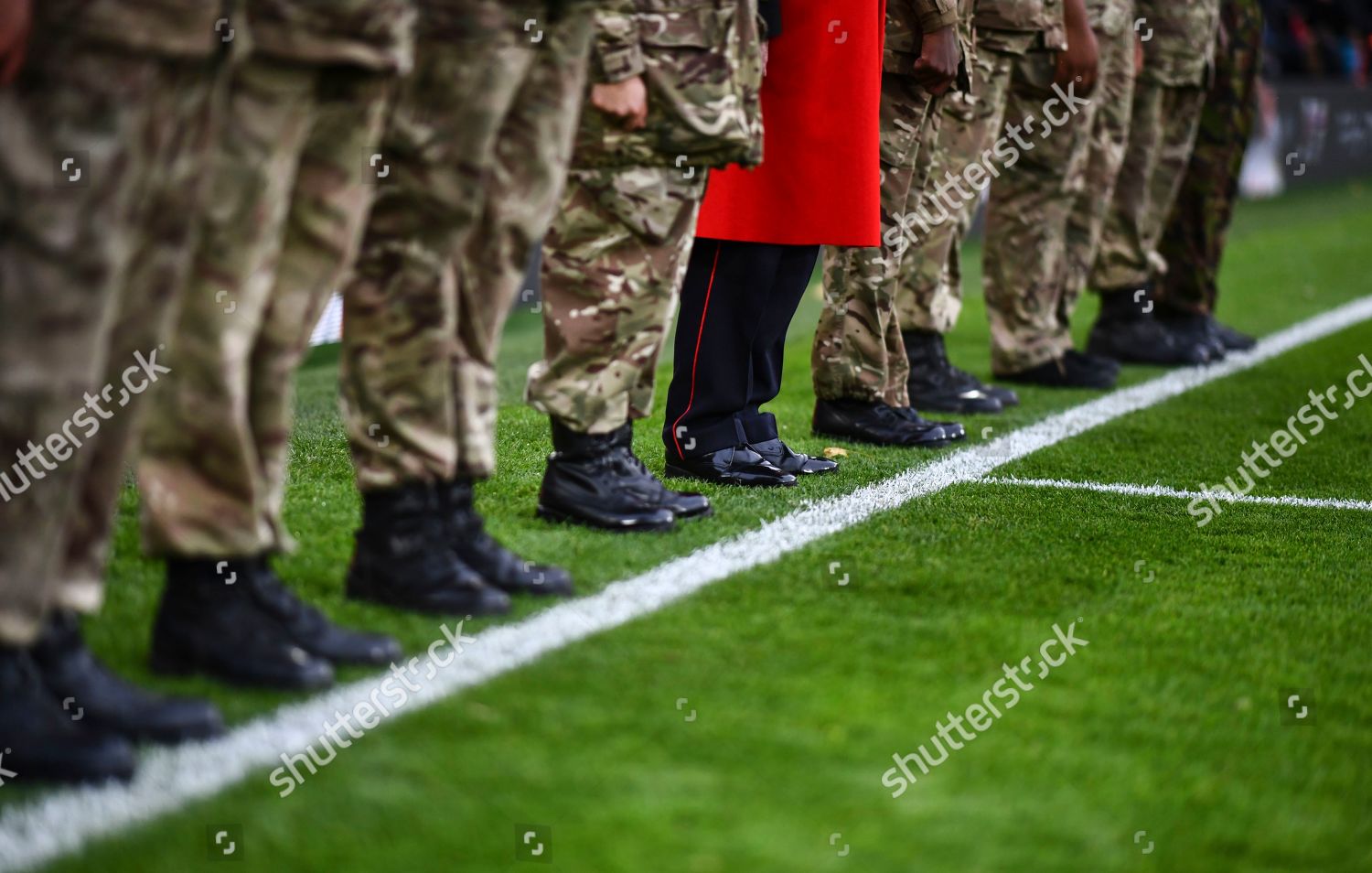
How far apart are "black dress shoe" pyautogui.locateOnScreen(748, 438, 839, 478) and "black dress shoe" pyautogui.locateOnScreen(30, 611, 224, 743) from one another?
2.13 metres

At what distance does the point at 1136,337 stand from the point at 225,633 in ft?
16.6

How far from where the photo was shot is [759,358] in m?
4.20

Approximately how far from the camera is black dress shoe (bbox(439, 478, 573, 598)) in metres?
2.96

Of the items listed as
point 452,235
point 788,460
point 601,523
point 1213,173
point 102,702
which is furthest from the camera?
point 1213,173

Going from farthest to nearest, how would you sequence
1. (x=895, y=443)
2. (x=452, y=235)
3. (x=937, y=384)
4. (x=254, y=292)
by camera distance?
(x=937, y=384) → (x=895, y=443) → (x=452, y=235) → (x=254, y=292)

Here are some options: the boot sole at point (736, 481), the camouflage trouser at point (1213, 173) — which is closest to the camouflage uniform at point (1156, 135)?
the camouflage trouser at point (1213, 173)

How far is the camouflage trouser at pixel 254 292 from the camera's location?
2289 millimetres

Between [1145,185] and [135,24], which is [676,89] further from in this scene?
[1145,185]

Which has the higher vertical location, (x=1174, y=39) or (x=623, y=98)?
(x=1174, y=39)

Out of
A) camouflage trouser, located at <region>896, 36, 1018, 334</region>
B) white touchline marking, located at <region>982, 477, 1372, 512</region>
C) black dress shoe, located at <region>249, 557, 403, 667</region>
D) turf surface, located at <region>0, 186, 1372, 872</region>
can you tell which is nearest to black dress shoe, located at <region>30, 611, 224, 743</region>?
turf surface, located at <region>0, 186, 1372, 872</region>

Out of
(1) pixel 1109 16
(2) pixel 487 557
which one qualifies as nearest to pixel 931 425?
(1) pixel 1109 16

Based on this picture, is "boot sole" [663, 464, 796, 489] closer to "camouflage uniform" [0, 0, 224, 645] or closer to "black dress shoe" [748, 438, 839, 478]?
"black dress shoe" [748, 438, 839, 478]

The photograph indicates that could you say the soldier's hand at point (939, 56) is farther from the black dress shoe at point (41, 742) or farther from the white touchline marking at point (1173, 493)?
the black dress shoe at point (41, 742)

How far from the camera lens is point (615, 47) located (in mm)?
3287
